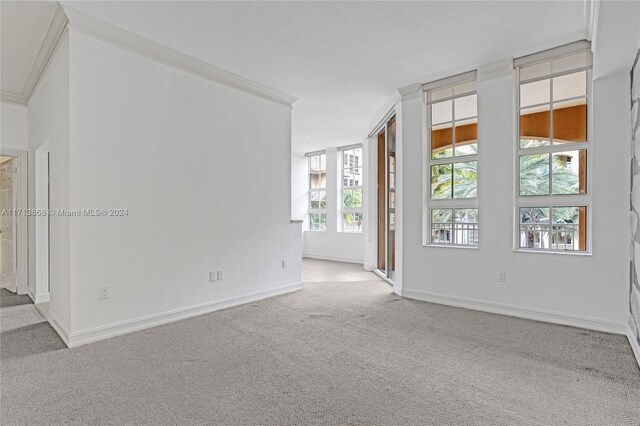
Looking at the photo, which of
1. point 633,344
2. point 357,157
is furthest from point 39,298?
point 357,157

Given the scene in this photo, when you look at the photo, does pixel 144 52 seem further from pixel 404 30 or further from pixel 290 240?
pixel 290 240

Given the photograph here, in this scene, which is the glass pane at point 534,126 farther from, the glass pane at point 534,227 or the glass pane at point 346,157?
the glass pane at point 346,157

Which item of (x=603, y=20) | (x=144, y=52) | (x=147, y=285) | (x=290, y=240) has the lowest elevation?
(x=147, y=285)

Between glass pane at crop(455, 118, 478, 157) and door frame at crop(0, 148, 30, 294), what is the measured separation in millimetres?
5643

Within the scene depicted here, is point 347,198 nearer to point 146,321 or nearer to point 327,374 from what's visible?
point 146,321

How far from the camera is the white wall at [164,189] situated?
3.04 metres

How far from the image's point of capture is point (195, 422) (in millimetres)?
1881

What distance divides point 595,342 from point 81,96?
16.0 ft

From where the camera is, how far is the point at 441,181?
179 inches

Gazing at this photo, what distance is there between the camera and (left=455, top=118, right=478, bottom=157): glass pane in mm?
4270

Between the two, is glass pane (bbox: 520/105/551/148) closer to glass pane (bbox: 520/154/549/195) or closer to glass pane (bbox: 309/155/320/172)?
glass pane (bbox: 520/154/549/195)

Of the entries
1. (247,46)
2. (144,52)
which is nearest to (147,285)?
(144,52)

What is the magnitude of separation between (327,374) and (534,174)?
10.0ft

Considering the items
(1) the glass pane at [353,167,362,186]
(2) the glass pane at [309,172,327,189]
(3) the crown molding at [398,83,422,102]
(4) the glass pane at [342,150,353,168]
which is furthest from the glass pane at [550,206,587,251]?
(2) the glass pane at [309,172,327,189]
